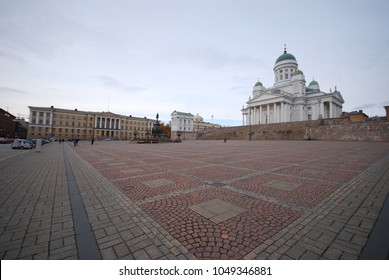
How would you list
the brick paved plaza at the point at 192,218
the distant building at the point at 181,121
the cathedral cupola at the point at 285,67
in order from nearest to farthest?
the brick paved plaza at the point at 192,218 → the cathedral cupola at the point at 285,67 → the distant building at the point at 181,121

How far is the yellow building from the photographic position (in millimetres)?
81375

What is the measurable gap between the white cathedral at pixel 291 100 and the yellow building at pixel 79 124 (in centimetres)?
5328

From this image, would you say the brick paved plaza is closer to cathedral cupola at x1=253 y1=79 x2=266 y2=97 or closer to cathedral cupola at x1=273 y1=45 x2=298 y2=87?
cathedral cupola at x1=273 y1=45 x2=298 y2=87

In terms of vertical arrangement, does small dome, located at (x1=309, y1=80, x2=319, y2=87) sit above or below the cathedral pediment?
above

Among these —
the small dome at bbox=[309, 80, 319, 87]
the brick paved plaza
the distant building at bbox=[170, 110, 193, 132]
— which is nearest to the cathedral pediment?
the small dome at bbox=[309, 80, 319, 87]

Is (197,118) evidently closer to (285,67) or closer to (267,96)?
(267,96)

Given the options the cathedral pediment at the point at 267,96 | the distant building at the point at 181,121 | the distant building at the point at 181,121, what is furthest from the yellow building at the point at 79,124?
the cathedral pediment at the point at 267,96

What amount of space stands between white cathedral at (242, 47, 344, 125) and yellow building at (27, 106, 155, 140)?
5328cm

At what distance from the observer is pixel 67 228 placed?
10.5 feet

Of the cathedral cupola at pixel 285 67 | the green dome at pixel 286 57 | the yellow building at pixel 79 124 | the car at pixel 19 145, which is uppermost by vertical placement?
the green dome at pixel 286 57

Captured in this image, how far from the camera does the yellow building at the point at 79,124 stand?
81.4 metres

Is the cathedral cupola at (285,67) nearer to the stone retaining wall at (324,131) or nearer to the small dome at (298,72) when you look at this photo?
the small dome at (298,72)

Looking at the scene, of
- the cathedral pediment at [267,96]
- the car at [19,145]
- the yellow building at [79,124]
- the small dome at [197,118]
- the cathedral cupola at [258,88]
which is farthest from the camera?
the small dome at [197,118]
